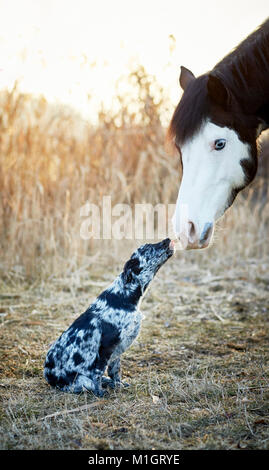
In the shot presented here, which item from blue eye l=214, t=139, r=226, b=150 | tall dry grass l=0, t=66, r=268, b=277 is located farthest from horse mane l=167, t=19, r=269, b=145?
tall dry grass l=0, t=66, r=268, b=277

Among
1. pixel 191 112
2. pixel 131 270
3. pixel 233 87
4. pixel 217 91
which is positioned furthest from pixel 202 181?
pixel 131 270

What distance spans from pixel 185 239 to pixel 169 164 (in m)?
5.00

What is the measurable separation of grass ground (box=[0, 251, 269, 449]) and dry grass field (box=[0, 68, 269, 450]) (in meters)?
0.01

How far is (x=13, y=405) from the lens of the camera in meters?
2.79


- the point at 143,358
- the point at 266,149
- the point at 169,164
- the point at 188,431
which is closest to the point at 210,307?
the point at 143,358

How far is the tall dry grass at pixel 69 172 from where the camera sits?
5840 millimetres

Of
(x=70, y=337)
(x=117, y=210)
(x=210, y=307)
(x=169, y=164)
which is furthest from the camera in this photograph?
(x=169, y=164)

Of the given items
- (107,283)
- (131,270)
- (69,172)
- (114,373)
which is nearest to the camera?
(114,373)

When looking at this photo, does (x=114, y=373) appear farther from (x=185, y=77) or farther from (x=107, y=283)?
(x=107, y=283)

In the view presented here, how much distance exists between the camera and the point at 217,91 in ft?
9.20

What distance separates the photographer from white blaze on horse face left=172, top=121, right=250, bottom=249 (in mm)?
2830

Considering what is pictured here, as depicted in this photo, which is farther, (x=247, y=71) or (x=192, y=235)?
(x=247, y=71)

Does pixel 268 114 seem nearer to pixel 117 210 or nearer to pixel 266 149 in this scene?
pixel 117 210

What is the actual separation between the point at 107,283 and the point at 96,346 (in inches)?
113
